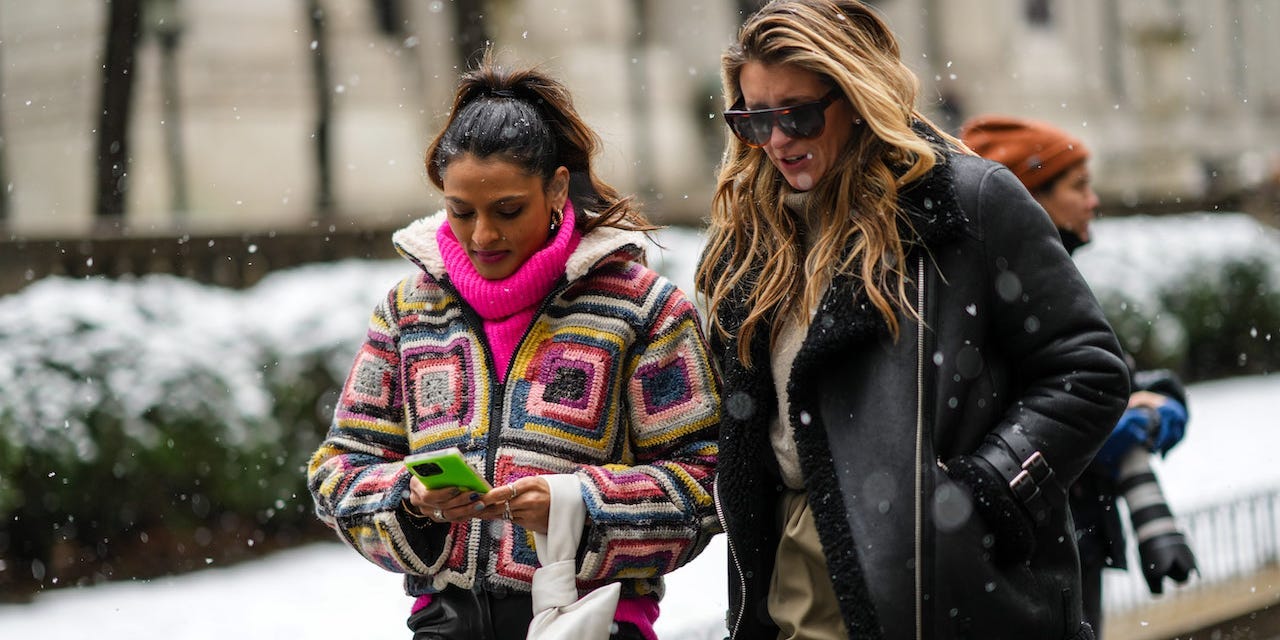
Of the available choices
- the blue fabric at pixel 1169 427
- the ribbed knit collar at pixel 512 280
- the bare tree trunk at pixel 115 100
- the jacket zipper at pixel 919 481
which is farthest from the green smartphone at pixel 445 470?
the bare tree trunk at pixel 115 100

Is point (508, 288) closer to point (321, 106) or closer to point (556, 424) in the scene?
point (556, 424)

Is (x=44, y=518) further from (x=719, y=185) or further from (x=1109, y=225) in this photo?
(x=1109, y=225)

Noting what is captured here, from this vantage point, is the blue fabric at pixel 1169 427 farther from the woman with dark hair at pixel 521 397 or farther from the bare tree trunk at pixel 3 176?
the bare tree trunk at pixel 3 176

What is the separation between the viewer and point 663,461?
301 centimetres

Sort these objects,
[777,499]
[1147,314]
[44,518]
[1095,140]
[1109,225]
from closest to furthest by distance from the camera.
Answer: [777,499] < [44,518] < [1147,314] < [1109,225] < [1095,140]

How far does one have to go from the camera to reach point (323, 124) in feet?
53.1

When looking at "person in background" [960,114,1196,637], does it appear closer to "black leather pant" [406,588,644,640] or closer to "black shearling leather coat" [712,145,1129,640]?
"black shearling leather coat" [712,145,1129,640]

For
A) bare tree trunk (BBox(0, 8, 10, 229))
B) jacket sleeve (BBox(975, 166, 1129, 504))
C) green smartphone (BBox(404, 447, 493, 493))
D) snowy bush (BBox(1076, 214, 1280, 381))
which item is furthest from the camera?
bare tree trunk (BBox(0, 8, 10, 229))

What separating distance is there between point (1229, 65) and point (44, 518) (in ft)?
101

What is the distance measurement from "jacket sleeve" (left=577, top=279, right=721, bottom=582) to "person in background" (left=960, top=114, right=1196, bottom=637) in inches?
61.2

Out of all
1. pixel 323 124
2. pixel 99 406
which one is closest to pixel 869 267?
pixel 99 406

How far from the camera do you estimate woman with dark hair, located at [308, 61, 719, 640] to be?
2.92 meters

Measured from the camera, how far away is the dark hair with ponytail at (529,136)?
294 centimetres

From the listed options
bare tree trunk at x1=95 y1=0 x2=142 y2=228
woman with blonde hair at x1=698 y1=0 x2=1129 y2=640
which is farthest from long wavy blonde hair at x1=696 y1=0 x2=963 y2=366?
bare tree trunk at x1=95 y1=0 x2=142 y2=228
